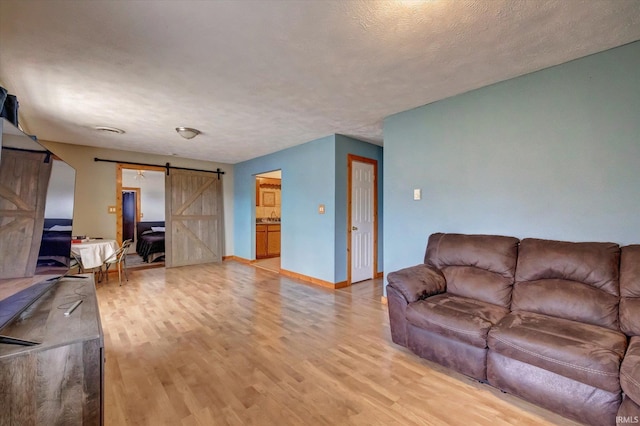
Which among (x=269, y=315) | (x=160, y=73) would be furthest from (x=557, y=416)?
(x=160, y=73)

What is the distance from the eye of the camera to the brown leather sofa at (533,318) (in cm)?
158

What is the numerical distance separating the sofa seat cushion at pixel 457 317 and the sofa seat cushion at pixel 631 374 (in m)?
0.66

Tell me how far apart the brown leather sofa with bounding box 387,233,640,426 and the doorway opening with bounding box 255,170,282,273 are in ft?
13.2

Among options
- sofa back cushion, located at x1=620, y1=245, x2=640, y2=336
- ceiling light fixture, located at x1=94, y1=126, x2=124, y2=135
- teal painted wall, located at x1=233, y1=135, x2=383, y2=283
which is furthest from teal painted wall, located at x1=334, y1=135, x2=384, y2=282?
ceiling light fixture, located at x1=94, y1=126, x2=124, y2=135

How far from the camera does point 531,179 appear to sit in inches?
103

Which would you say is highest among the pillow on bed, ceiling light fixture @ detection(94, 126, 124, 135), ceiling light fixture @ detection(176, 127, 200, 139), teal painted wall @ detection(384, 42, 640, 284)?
ceiling light fixture @ detection(94, 126, 124, 135)

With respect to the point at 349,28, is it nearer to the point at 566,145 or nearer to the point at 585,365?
the point at 566,145

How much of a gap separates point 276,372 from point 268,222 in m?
5.86

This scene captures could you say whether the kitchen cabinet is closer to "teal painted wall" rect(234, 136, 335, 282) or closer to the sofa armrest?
"teal painted wall" rect(234, 136, 335, 282)

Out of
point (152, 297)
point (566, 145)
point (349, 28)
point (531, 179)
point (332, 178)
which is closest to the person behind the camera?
point (349, 28)

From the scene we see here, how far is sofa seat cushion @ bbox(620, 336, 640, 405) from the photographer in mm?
1375

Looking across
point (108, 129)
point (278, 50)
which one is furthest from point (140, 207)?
point (278, 50)

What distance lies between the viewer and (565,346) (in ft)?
5.43

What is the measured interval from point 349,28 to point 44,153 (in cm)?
214
